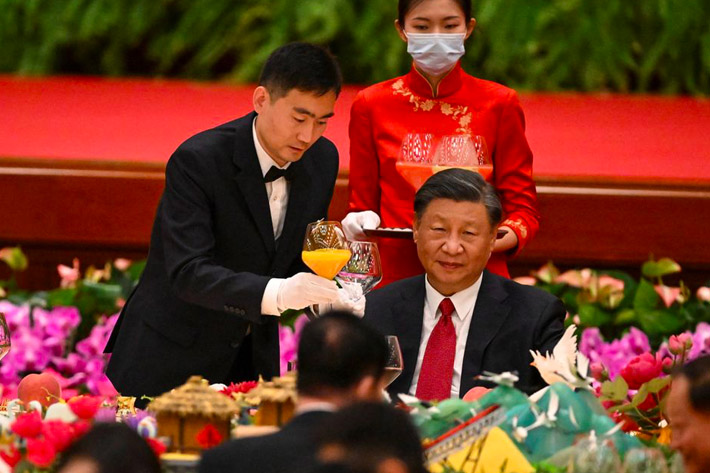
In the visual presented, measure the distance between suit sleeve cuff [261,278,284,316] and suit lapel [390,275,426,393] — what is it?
0.30 m

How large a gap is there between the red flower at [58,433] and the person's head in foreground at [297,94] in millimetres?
942

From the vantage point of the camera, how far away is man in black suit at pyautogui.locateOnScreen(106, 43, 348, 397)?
2561mm

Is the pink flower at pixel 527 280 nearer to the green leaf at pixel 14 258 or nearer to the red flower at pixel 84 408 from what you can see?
the green leaf at pixel 14 258

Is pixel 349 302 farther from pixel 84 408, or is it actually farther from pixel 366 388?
pixel 366 388

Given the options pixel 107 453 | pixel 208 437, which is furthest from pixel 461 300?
pixel 107 453

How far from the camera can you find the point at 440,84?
298 centimetres

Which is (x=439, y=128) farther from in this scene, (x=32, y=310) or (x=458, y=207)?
(x=32, y=310)

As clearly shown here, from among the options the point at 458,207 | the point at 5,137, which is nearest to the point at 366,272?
the point at 458,207

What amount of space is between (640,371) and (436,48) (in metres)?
0.98

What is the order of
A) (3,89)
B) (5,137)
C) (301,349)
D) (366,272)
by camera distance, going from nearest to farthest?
1. (301,349)
2. (366,272)
3. (5,137)
4. (3,89)

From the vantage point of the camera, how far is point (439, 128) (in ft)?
9.70

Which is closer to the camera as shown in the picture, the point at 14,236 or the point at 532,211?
the point at 532,211

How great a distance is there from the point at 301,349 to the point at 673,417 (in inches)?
20.2

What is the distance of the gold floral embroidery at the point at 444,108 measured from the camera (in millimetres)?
2947
